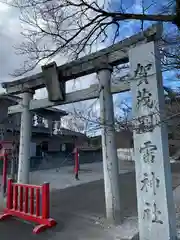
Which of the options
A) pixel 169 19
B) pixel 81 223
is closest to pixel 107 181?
A: pixel 81 223

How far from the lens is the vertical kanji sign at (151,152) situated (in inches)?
149

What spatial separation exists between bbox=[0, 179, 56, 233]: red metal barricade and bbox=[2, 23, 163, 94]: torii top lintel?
2.69 metres

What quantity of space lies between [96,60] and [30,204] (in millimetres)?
3519

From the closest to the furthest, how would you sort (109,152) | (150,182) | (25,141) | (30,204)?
(150,182) < (109,152) < (30,204) < (25,141)

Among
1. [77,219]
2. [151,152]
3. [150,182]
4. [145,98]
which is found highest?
[145,98]

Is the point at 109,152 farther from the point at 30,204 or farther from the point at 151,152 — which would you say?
the point at 30,204

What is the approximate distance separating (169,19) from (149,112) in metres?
1.61

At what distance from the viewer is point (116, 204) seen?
17.2 feet

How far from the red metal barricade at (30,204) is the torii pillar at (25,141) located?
3.05 feet

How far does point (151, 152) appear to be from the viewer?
3.97 meters

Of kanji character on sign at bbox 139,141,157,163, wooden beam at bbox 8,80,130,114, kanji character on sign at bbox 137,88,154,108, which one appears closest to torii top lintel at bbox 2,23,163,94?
wooden beam at bbox 8,80,130,114

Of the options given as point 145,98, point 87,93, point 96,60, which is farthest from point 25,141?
point 145,98

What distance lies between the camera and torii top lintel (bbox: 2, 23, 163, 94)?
4.47 m

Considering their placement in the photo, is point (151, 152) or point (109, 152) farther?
point (109, 152)
